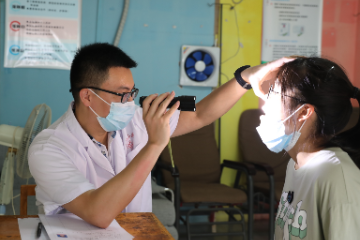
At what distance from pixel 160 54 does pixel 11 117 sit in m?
1.42

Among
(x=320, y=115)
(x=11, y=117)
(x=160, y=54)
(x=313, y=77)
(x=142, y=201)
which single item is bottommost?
(x=142, y=201)

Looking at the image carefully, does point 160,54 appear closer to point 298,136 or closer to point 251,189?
point 251,189

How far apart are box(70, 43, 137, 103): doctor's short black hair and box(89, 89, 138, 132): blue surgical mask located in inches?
5.0

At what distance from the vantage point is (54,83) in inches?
125

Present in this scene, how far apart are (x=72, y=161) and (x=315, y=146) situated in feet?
2.98

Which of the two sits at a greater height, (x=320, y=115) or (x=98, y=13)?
(x=98, y=13)

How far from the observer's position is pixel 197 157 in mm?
3289

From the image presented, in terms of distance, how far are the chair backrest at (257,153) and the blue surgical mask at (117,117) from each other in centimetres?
200

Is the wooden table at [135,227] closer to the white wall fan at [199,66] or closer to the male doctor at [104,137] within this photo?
the male doctor at [104,137]

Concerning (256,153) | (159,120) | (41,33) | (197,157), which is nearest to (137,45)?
(41,33)

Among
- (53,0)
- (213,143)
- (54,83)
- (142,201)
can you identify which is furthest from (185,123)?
(53,0)

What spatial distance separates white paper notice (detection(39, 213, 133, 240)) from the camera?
1099 mm

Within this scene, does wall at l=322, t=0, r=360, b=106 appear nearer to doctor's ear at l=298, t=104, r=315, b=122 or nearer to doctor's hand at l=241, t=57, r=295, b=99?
doctor's hand at l=241, t=57, r=295, b=99

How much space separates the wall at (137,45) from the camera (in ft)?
10.2
